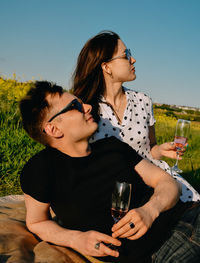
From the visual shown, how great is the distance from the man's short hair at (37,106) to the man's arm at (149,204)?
866mm

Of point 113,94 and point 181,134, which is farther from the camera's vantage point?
point 113,94

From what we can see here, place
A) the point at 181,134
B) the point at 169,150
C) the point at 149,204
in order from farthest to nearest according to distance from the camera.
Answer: the point at 169,150 → the point at 181,134 → the point at 149,204

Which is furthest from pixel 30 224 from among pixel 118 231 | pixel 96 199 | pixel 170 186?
pixel 170 186

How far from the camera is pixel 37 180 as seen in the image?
202 cm

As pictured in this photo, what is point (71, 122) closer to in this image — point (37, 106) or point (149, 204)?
point (37, 106)

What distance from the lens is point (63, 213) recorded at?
214 cm

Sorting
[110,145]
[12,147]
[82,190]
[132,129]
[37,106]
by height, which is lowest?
[12,147]

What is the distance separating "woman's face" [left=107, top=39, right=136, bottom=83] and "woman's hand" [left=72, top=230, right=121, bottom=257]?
1.87 m

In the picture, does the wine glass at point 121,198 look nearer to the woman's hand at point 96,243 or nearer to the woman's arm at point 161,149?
the woman's hand at point 96,243

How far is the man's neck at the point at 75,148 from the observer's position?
2.19 meters

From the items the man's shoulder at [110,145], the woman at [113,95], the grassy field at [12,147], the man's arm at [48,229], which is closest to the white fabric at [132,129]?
the woman at [113,95]

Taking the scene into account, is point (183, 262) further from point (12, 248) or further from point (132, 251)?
point (12, 248)

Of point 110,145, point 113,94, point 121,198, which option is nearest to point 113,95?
point 113,94

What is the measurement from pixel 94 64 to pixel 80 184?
1621 mm
